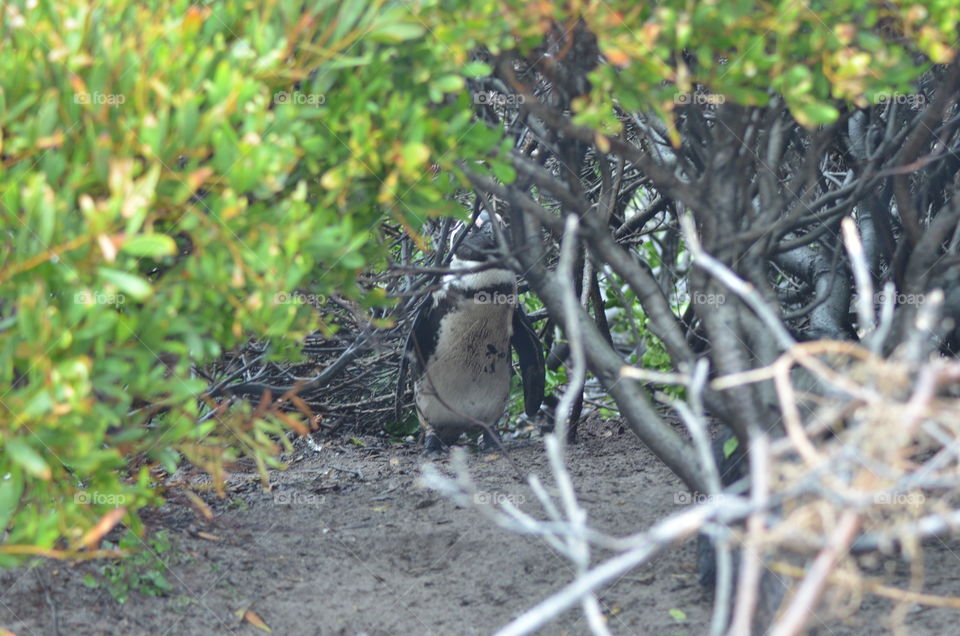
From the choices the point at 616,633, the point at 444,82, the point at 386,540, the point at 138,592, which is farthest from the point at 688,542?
the point at 444,82

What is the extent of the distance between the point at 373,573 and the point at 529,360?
2.28 m

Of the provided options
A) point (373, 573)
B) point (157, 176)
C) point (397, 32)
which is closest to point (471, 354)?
point (373, 573)

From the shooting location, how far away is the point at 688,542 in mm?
3996

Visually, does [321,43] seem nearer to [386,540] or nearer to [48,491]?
[48,491]

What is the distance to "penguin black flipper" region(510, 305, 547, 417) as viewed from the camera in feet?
19.5

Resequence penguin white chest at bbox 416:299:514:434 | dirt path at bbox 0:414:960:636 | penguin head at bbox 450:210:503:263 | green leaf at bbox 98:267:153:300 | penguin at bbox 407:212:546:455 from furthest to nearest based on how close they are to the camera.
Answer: penguin white chest at bbox 416:299:514:434, penguin at bbox 407:212:546:455, penguin head at bbox 450:210:503:263, dirt path at bbox 0:414:960:636, green leaf at bbox 98:267:153:300

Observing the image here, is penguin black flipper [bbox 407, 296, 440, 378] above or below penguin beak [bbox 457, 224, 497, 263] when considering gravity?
below

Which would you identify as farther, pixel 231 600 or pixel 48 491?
pixel 231 600

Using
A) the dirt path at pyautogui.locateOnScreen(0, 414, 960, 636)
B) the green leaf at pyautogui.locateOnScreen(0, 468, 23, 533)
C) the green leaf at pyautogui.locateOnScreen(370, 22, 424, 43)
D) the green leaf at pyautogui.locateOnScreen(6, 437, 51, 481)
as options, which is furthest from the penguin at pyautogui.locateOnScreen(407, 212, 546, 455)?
the green leaf at pyautogui.locateOnScreen(6, 437, 51, 481)

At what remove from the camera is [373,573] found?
392 centimetres

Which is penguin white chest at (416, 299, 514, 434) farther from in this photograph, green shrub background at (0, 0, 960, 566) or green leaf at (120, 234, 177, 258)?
green leaf at (120, 234, 177, 258)

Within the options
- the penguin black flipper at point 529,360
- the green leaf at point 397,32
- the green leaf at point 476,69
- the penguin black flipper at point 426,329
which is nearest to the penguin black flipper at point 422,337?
the penguin black flipper at point 426,329

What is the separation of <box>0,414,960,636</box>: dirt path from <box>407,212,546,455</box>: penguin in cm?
85

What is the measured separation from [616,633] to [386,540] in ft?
3.94
